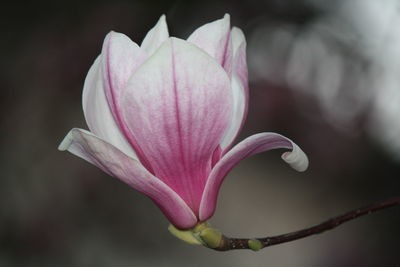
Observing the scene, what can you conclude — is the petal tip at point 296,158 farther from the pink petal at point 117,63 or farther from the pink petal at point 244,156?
the pink petal at point 117,63

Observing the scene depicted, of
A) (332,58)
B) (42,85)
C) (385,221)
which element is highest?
(332,58)

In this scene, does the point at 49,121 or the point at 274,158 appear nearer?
the point at 49,121

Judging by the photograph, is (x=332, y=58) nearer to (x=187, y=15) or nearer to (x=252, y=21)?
(x=252, y=21)

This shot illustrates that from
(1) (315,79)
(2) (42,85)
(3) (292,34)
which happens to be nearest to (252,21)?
(3) (292,34)

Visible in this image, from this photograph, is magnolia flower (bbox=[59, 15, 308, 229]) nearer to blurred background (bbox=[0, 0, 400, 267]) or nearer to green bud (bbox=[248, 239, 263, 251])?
green bud (bbox=[248, 239, 263, 251])

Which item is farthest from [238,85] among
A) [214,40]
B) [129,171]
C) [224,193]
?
[224,193]

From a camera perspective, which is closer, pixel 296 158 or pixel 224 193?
pixel 296 158

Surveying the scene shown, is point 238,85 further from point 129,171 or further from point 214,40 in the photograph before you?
point 129,171
